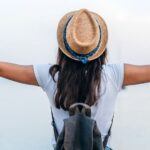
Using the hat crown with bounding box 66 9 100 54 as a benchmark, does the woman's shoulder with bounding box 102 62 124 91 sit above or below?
below

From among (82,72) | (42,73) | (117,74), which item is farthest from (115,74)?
(42,73)

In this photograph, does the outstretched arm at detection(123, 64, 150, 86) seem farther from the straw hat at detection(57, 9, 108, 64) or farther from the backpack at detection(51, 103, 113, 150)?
the backpack at detection(51, 103, 113, 150)

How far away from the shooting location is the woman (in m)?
1.53

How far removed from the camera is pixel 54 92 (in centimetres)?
160

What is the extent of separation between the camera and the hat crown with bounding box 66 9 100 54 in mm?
1505

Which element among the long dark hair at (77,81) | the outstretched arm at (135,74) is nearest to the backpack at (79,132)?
the long dark hair at (77,81)

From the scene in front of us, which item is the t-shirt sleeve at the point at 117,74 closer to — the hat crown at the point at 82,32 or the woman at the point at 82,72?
the woman at the point at 82,72

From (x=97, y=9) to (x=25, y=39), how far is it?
37cm

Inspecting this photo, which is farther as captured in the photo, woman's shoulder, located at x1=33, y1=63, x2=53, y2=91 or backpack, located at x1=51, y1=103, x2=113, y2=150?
woman's shoulder, located at x1=33, y1=63, x2=53, y2=91

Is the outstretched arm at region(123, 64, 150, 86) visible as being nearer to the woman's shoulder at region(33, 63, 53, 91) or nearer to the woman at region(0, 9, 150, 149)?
the woman at region(0, 9, 150, 149)

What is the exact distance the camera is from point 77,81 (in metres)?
1.55

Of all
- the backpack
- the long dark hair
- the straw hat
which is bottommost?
the backpack

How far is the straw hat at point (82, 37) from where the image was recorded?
1.51 metres

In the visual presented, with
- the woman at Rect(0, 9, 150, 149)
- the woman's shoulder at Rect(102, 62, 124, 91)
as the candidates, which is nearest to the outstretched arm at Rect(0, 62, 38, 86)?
the woman at Rect(0, 9, 150, 149)
